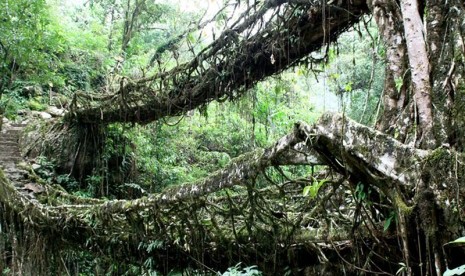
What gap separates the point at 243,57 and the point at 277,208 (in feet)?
6.08

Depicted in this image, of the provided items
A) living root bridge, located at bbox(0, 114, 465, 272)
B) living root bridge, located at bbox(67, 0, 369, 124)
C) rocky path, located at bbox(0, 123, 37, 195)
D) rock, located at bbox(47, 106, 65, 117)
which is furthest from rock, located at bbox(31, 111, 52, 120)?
living root bridge, located at bbox(0, 114, 465, 272)

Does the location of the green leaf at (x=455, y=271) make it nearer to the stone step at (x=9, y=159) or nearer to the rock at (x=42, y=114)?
the stone step at (x=9, y=159)

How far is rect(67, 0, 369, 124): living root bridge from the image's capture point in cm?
387

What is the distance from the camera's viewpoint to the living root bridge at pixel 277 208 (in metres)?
1.84

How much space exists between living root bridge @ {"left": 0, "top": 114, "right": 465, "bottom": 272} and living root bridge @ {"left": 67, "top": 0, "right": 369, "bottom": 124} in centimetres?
118

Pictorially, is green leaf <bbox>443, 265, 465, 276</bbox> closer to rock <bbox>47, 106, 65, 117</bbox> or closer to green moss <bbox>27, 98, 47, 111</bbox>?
rock <bbox>47, 106, 65, 117</bbox>

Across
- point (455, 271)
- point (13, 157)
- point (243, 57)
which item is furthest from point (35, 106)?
point (455, 271)

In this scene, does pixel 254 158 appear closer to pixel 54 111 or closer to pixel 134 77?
pixel 134 77

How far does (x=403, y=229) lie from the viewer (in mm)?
1914

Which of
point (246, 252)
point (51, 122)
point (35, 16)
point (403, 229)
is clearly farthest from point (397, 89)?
point (51, 122)

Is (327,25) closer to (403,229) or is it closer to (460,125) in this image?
(460,125)

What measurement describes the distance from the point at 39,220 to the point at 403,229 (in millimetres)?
4908

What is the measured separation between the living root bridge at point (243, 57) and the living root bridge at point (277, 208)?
1182 millimetres

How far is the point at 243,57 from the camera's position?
4648 mm
